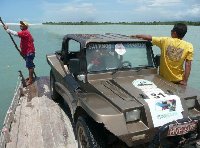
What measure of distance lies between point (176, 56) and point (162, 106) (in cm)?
138

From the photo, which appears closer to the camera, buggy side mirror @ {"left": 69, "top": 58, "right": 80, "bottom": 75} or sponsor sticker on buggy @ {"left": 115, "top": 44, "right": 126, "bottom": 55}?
buggy side mirror @ {"left": 69, "top": 58, "right": 80, "bottom": 75}

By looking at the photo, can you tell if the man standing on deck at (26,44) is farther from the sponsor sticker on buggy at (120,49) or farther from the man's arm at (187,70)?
the man's arm at (187,70)

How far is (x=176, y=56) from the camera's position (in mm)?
5949

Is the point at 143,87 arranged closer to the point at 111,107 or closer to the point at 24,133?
the point at 111,107

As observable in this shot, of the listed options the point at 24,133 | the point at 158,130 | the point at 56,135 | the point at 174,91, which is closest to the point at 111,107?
the point at 158,130

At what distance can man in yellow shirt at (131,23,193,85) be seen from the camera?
5829 mm

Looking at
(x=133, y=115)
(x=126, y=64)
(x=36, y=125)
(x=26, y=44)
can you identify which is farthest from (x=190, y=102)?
(x=26, y=44)

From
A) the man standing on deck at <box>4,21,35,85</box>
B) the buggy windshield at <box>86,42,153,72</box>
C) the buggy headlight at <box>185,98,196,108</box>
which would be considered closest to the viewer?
the buggy headlight at <box>185,98,196,108</box>

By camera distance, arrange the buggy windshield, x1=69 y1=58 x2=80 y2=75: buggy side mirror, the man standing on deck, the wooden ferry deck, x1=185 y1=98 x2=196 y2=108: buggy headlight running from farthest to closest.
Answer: the man standing on deck
the buggy windshield
the wooden ferry deck
x1=69 y1=58 x2=80 y2=75: buggy side mirror
x1=185 y1=98 x2=196 y2=108: buggy headlight

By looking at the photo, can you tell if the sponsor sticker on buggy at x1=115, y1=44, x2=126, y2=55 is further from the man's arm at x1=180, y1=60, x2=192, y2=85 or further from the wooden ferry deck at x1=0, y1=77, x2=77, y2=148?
the wooden ferry deck at x1=0, y1=77, x2=77, y2=148

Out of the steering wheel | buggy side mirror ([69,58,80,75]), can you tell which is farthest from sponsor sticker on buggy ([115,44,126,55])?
buggy side mirror ([69,58,80,75])

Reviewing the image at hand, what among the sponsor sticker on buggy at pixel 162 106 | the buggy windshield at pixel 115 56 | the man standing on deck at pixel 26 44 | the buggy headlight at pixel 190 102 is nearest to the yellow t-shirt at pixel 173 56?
the buggy windshield at pixel 115 56

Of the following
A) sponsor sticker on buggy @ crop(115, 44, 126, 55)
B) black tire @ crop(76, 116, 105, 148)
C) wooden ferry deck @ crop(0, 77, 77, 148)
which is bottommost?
wooden ferry deck @ crop(0, 77, 77, 148)

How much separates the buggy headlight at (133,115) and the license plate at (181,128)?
598mm
